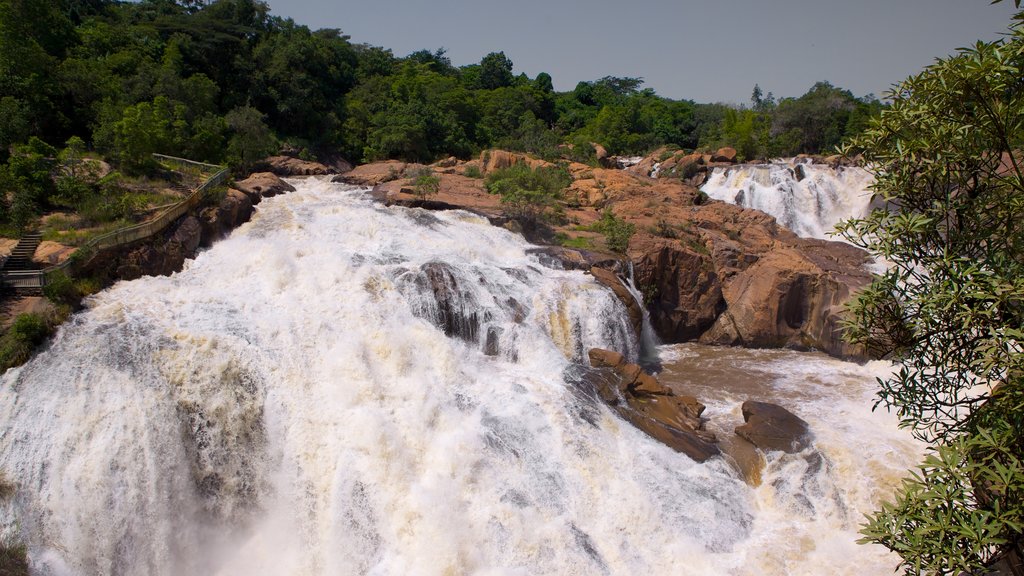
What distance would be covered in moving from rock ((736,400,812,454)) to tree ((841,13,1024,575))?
7739 mm

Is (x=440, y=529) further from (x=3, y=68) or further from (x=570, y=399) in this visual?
(x=3, y=68)

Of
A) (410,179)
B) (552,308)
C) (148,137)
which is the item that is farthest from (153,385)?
(410,179)

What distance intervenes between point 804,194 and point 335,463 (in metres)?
28.3

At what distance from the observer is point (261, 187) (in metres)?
24.8

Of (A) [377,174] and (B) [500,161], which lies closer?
(A) [377,174]

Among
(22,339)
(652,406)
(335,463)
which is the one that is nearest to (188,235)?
(22,339)

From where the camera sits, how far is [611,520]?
1127 centimetres

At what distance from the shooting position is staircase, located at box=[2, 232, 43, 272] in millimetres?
13867

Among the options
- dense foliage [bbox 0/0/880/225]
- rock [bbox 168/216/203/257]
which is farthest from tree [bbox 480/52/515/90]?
rock [bbox 168/216/203/257]

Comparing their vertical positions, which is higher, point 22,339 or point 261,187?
point 261,187

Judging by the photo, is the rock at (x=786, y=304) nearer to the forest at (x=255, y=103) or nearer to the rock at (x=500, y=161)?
the forest at (x=255, y=103)

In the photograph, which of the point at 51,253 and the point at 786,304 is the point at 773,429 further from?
the point at 51,253

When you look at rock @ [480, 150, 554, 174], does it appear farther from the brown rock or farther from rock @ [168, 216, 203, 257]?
the brown rock

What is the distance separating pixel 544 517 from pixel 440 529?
2.04 meters
